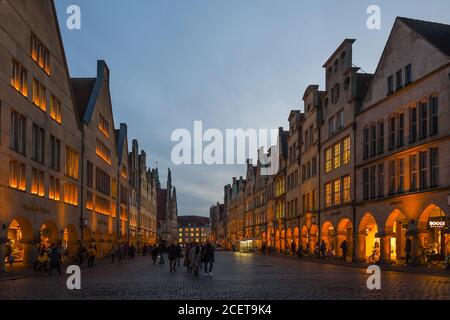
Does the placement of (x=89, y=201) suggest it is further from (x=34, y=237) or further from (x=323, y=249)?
(x=323, y=249)

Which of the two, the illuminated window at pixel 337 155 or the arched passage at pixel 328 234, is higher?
the illuminated window at pixel 337 155

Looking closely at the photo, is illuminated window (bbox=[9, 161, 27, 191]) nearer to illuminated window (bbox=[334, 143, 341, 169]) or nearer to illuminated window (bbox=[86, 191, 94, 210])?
illuminated window (bbox=[86, 191, 94, 210])

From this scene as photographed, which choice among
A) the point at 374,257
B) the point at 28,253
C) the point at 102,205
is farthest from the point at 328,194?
the point at 28,253

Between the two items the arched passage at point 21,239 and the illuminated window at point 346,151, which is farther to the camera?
the illuminated window at point 346,151

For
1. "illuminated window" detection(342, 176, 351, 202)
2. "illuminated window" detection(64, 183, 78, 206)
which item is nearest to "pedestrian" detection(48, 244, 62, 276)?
"illuminated window" detection(64, 183, 78, 206)

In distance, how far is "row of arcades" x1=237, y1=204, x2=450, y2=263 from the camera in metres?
41.1

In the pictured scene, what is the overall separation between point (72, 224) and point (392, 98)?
2551 centimetres

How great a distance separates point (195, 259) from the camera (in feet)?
118

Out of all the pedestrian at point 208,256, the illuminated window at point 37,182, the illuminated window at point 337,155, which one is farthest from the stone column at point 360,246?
the illuminated window at point 37,182

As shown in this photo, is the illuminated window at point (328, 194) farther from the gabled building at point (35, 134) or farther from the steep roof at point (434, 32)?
the gabled building at point (35, 134)

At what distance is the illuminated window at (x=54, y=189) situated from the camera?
47031 mm

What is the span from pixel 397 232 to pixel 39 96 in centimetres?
2571

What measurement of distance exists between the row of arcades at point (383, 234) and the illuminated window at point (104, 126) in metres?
23.1
